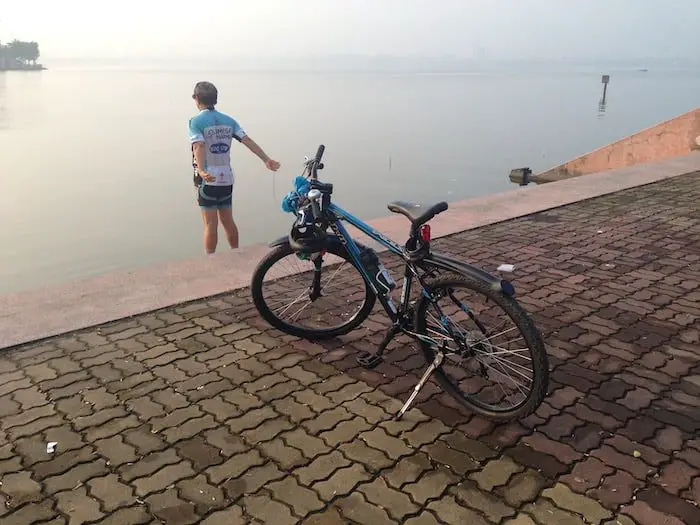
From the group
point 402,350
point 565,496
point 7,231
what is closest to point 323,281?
point 402,350

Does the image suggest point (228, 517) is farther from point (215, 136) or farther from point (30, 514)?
point (215, 136)

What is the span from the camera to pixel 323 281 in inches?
184

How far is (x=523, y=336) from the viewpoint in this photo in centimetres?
307

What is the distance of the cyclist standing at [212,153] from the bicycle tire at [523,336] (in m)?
3.24

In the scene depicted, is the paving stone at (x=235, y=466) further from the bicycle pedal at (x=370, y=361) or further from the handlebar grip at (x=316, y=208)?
the handlebar grip at (x=316, y=208)

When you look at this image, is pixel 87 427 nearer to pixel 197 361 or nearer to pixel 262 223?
pixel 197 361

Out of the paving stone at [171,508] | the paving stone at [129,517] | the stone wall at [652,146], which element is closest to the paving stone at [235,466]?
the paving stone at [171,508]

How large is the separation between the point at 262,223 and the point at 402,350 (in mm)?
11932

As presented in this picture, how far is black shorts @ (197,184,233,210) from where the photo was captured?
21.1 feet

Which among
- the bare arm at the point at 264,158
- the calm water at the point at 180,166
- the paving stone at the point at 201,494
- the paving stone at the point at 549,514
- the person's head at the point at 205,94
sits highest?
the person's head at the point at 205,94

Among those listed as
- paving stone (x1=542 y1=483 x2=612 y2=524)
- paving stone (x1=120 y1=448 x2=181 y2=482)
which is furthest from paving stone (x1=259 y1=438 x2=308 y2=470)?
paving stone (x1=542 y1=483 x2=612 y2=524)

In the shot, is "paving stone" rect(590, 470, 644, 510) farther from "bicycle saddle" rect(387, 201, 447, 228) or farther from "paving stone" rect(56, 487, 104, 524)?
"paving stone" rect(56, 487, 104, 524)

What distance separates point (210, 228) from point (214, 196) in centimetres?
39

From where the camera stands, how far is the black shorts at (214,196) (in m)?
6.43
